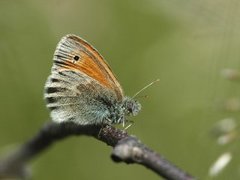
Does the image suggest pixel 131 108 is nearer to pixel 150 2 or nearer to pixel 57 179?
pixel 57 179

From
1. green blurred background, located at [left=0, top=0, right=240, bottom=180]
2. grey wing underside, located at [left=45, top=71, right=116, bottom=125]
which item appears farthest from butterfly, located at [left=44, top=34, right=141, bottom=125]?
green blurred background, located at [left=0, top=0, right=240, bottom=180]

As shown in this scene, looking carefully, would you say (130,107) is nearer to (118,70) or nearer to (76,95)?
(76,95)

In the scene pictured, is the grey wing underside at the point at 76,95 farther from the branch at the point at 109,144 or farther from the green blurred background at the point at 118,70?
the green blurred background at the point at 118,70

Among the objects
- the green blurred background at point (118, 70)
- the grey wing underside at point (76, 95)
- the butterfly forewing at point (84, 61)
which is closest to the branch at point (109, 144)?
the grey wing underside at point (76, 95)

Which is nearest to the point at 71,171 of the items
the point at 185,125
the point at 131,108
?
the point at 185,125

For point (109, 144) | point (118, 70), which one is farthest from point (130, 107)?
point (109, 144)
